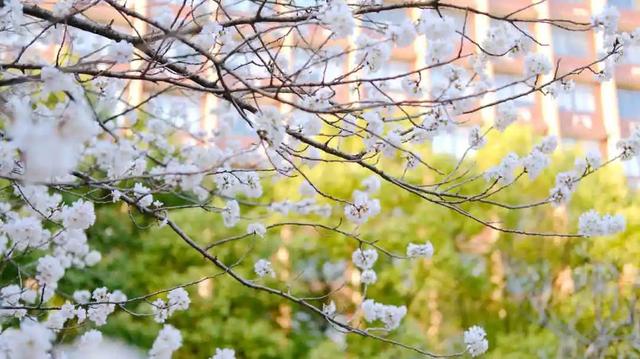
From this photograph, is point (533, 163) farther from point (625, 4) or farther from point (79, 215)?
point (625, 4)

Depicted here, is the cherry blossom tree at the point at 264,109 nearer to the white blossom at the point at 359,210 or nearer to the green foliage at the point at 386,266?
the white blossom at the point at 359,210

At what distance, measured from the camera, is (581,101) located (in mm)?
13578

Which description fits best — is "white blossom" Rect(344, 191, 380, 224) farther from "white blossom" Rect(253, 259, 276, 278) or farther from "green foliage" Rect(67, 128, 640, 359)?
"green foliage" Rect(67, 128, 640, 359)

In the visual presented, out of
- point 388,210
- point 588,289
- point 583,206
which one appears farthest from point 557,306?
point 388,210

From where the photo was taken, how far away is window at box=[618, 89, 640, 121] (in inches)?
535

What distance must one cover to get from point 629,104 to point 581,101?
2.83 ft

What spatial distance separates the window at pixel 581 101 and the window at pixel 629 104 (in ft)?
1.65

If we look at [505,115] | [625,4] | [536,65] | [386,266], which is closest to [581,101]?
[625,4]

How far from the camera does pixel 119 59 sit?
160cm

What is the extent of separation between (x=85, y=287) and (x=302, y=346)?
2083 millimetres

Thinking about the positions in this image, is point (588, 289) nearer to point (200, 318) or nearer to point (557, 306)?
point (557, 306)

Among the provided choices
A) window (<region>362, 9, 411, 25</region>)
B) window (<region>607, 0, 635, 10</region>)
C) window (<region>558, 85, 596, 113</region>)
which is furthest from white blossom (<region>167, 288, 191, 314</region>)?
window (<region>607, 0, 635, 10</region>)

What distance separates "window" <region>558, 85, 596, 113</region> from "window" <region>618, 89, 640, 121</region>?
1.65 feet

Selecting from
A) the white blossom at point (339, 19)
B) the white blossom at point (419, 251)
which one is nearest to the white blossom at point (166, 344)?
the white blossom at point (339, 19)
